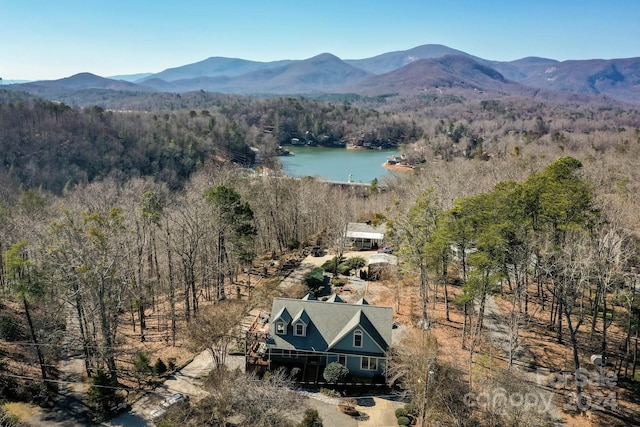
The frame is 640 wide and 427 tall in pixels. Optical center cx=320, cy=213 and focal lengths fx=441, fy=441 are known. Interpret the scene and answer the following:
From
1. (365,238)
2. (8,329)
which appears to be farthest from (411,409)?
(365,238)

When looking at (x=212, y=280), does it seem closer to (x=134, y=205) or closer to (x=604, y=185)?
(x=134, y=205)

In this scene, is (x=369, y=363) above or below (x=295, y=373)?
above

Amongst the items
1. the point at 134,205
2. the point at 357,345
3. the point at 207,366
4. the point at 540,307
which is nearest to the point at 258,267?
the point at 134,205

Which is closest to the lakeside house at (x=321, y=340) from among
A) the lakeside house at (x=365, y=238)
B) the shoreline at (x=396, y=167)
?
the lakeside house at (x=365, y=238)

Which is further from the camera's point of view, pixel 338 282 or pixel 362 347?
pixel 338 282

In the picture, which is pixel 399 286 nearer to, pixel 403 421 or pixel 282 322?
pixel 282 322

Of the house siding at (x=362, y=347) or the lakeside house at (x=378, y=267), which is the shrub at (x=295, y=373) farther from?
the lakeside house at (x=378, y=267)
